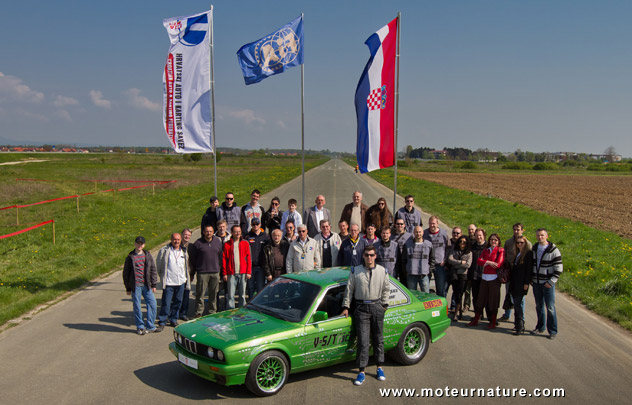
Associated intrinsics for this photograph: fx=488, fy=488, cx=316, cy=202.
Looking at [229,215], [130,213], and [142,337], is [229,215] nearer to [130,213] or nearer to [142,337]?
[142,337]

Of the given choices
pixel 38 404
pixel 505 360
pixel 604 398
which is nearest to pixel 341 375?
pixel 505 360

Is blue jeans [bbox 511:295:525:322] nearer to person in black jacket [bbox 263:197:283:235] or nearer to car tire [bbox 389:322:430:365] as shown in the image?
car tire [bbox 389:322:430:365]

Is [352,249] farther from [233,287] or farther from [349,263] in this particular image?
[233,287]

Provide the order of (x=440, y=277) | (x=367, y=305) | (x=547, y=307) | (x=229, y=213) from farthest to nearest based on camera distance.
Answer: (x=229, y=213) < (x=440, y=277) < (x=547, y=307) < (x=367, y=305)

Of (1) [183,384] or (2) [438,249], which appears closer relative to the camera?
(1) [183,384]

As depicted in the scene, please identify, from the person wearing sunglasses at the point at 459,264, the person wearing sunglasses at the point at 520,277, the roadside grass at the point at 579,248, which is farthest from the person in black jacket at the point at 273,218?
the roadside grass at the point at 579,248

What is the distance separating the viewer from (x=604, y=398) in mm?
6188

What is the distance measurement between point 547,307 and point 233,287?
18.8ft

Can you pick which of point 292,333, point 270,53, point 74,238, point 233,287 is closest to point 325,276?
point 292,333

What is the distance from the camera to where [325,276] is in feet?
24.5

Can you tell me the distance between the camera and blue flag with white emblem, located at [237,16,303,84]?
13.2 meters

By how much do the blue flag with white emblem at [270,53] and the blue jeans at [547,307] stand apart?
8.60 m

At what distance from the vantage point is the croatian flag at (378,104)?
478 inches

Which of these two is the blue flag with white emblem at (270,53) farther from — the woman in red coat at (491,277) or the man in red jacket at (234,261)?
the woman in red coat at (491,277)
